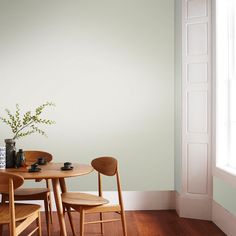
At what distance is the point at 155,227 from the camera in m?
4.36

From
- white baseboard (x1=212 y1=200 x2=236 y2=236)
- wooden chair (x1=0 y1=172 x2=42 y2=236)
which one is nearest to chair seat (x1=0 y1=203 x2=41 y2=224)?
wooden chair (x1=0 y1=172 x2=42 y2=236)

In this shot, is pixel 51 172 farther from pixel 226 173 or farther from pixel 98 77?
pixel 98 77

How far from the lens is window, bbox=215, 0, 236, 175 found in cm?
434

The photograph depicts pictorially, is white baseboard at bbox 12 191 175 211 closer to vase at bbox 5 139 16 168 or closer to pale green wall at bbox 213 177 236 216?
pale green wall at bbox 213 177 236 216

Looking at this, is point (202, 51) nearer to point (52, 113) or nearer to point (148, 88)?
point (148, 88)

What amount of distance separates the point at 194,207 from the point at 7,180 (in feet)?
8.96

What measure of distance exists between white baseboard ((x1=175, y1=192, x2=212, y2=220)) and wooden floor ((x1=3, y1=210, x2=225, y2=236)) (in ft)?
0.32

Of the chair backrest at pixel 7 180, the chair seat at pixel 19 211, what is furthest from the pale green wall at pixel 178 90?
the chair backrest at pixel 7 180

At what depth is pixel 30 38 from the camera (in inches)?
203

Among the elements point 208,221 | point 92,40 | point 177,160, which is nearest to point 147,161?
point 177,160

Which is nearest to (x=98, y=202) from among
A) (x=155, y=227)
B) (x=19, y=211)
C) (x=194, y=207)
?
(x=19, y=211)

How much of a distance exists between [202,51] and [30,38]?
233cm

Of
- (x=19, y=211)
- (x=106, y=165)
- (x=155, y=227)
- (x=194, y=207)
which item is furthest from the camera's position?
(x=194, y=207)

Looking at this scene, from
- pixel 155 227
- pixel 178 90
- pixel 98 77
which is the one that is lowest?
pixel 155 227
